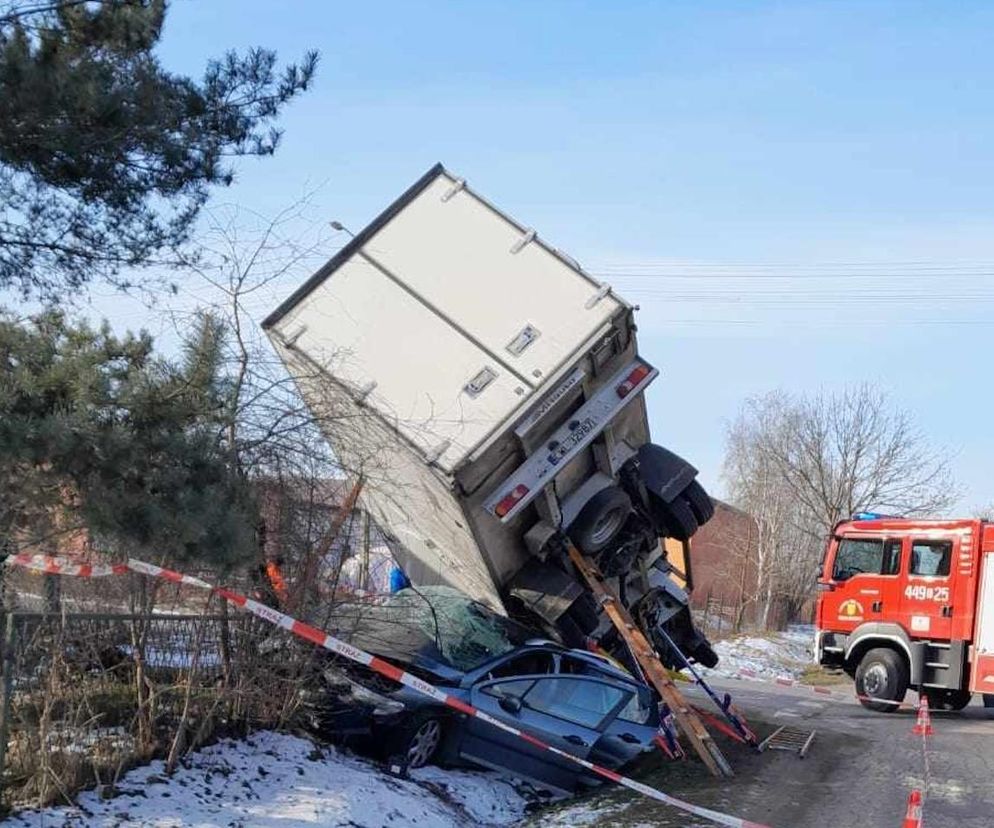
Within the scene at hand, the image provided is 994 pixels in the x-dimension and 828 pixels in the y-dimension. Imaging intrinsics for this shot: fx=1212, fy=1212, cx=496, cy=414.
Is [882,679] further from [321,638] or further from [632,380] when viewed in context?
[321,638]

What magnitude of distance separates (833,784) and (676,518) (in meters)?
2.97

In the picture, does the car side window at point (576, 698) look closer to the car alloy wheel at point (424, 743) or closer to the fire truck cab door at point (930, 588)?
the car alloy wheel at point (424, 743)

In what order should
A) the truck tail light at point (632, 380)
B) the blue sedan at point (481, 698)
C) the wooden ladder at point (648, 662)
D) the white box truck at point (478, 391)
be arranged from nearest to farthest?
the blue sedan at point (481, 698) → the white box truck at point (478, 391) → the wooden ladder at point (648, 662) → the truck tail light at point (632, 380)

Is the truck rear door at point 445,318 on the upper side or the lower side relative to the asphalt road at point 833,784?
upper

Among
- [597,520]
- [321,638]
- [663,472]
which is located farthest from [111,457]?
[663,472]

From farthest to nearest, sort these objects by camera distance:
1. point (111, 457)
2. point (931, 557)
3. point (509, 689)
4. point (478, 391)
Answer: point (931, 557)
point (478, 391)
point (509, 689)
point (111, 457)

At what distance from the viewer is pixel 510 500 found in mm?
10203

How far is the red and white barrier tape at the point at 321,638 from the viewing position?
7.48 metres

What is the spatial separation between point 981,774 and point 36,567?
8.86 meters

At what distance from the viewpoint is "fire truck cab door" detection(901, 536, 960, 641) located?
17.0 metres

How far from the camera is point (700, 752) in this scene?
10.8 m

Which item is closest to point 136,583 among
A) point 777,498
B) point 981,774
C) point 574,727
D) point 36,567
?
point 36,567

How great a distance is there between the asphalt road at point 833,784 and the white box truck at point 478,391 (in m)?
1.90

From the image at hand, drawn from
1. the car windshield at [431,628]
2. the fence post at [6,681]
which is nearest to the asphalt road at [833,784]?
the car windshield at [431,628]
